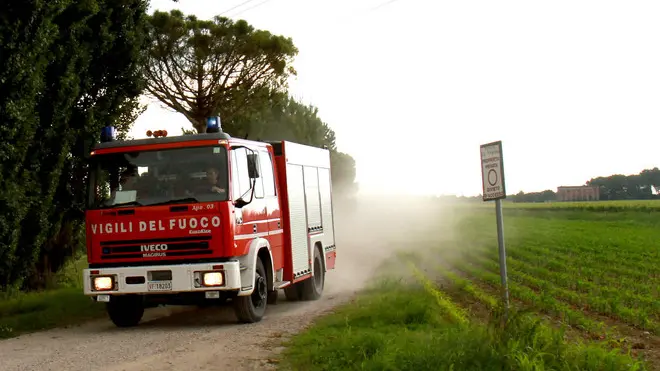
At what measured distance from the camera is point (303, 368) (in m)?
8.76

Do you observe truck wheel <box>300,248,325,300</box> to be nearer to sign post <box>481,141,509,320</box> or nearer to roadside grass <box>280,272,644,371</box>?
roadside grass <box>280,272,644,371</box>

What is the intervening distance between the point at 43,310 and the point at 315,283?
510cm

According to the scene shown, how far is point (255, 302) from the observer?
13.3 metres

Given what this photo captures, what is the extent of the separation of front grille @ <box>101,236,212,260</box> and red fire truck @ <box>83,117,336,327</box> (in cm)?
1

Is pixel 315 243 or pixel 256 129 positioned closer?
Result: pixel 315 243

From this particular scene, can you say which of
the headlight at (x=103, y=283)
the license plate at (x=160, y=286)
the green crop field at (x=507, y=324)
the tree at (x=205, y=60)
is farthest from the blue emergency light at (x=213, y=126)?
the tree at (x=205, y=60)

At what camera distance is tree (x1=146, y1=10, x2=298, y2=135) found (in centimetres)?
3666

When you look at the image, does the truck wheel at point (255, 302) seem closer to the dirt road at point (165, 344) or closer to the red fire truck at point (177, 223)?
the red fire truck at point (177, 223)

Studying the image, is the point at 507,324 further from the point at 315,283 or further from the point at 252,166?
the point at 315,283

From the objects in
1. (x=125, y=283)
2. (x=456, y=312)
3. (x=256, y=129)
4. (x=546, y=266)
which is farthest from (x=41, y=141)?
(x=256, y=129)

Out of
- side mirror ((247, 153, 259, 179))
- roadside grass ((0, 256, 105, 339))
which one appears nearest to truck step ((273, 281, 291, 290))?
side mirror ((247, 153, 259, 179))

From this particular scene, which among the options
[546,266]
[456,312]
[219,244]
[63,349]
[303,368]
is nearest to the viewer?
[303,368]

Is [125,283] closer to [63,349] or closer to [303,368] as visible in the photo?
[63,349]

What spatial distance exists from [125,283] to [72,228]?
617 centimetres
